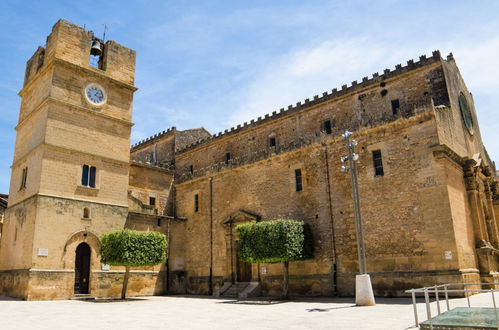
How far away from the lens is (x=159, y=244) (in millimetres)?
20750

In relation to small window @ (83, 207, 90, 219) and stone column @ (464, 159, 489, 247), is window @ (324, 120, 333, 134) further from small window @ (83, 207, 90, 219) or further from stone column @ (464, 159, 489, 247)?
small window @ (83, 207, 90, 219)

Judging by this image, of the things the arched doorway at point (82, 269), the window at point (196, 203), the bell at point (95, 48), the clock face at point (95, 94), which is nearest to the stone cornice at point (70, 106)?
the clock face at point (95, 94)

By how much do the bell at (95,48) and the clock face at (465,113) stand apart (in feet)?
69.7

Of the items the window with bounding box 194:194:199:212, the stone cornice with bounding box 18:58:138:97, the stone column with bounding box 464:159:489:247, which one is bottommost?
the stone column with bounding box 464:159:489:247

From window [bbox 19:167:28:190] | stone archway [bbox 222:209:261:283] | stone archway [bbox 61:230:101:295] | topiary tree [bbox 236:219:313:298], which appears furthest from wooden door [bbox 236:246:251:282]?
window [bbox 19:167:28:190]

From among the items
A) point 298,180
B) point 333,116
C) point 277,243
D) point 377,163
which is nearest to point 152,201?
point 298,180

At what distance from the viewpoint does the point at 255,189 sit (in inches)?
909

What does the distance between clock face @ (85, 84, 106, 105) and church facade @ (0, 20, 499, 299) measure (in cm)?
7

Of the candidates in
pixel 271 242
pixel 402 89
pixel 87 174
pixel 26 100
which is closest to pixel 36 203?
pixel 87 174

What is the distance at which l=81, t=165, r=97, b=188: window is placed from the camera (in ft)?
72.3

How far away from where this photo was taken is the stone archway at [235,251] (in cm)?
2266

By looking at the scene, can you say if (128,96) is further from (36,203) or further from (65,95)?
(36,203)

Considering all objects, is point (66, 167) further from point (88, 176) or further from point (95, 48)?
point (95, 48)

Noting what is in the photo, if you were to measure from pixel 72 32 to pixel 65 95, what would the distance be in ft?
12.6
